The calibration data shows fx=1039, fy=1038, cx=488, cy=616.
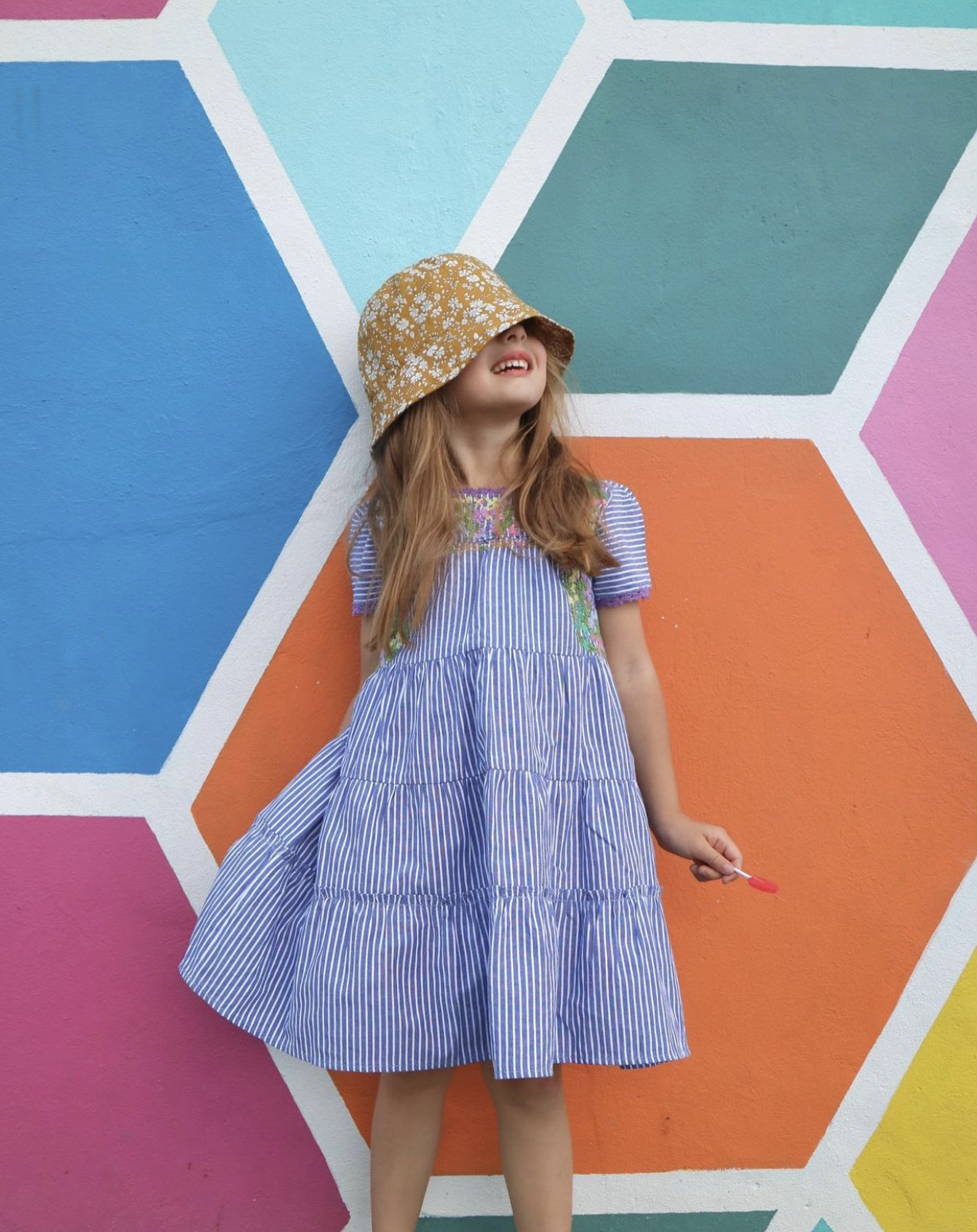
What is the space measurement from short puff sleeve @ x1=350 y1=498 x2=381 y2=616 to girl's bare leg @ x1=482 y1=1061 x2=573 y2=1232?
18.8 inches

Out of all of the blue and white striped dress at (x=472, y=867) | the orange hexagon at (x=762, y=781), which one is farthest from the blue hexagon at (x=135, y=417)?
the blue and white striped dress at (x=472, y=867)

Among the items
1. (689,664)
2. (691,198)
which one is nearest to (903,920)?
(689,664)

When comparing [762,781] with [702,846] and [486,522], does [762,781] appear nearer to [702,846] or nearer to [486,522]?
[702,846]

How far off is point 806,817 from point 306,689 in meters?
0.57

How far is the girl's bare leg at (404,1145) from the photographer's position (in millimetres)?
1021

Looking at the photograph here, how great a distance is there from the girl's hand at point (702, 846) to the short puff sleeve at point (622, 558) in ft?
0.74

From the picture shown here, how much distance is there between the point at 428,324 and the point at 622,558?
0.30 metres

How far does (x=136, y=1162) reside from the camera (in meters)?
1.14

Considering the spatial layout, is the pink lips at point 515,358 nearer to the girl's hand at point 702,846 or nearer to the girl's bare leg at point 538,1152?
the girl's hand at point 702,846

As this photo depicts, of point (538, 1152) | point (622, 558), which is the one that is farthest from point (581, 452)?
point (538, 1152)

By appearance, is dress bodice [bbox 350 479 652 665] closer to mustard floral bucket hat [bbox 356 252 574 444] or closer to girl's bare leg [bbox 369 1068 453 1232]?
mustard floral bucket hat [bbox 356 252 574 444]

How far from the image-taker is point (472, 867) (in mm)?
941

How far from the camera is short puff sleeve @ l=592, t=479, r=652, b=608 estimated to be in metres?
1.04

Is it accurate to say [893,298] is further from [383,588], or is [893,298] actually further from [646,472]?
[383,588]
